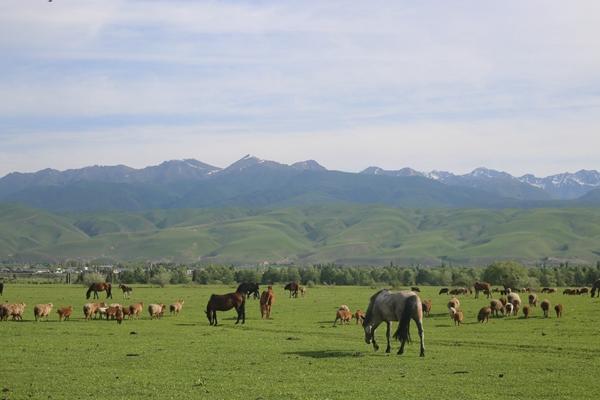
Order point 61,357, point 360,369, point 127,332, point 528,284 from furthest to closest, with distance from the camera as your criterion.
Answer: point 528,284 < point 127,332 < point 61,357 < point 360,369

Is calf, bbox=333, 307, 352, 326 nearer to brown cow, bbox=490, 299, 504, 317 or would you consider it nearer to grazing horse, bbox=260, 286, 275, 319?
grazing horse, bbox=260, 286, 275, 319

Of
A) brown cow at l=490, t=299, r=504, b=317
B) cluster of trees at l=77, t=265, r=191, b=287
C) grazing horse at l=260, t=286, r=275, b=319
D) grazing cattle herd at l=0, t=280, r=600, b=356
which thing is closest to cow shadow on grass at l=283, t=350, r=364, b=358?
grazing cattle herd at l=0, t=280, r=600, b=356

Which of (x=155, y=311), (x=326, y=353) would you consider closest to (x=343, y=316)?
(x=155, y=311)

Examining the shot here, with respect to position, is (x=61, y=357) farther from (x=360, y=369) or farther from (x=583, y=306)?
(x=583, y=306)

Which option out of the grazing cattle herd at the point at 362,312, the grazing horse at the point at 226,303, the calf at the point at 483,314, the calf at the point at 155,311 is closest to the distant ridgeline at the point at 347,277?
the grazing cattle herd at the point at 362,312

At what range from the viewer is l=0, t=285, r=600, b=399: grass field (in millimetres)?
21219

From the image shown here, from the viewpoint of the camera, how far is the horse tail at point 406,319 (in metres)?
29.0

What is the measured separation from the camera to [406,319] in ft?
95.7

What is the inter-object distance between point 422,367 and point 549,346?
9.52m

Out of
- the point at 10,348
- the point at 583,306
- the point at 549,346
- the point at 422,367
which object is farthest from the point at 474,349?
the point at 583,306

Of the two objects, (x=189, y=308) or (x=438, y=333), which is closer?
(x=438, y=333)

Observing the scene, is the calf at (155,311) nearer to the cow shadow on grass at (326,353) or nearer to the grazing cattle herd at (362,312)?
the grazing cattle herd at (362,312)

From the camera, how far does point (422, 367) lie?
25922 millimetres

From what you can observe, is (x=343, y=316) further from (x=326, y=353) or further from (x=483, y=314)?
(x=326, y=353)
